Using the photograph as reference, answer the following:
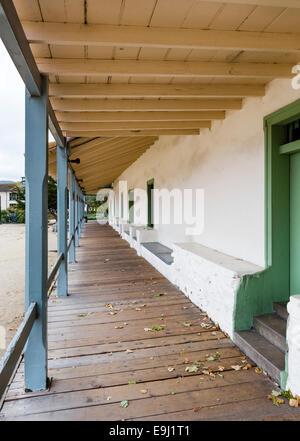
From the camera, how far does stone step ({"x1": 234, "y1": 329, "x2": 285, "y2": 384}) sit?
7.93 ft

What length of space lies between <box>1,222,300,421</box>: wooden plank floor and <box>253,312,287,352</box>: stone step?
323 mm

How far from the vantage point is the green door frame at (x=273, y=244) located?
3088 millimetres

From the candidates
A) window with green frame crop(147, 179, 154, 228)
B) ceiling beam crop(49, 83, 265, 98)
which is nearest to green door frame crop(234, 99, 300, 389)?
ceiling beam crop(49, 83, 265, 98)

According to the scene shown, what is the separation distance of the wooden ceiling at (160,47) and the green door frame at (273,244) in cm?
66

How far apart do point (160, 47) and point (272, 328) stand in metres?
2.67

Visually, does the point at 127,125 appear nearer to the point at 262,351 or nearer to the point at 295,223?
the point at 295,223

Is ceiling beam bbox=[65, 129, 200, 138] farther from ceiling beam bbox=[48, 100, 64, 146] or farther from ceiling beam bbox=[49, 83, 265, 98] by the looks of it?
ceiling beam bbox=[49, 83, 265, 98]

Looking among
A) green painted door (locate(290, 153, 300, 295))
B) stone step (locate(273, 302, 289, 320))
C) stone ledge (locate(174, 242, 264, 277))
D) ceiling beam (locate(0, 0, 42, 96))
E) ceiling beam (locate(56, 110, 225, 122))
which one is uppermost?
ceiling beam (locate(56, 110, 225, 122))

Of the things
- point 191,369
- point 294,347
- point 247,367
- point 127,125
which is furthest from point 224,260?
point 127,125

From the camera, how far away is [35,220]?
7.63ft

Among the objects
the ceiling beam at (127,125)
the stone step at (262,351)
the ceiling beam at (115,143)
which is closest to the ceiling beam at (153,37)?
the ceiling beam at (127,125)

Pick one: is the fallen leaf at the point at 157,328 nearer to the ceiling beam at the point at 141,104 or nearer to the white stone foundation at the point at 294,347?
the white stone foundation at the point at 294,347

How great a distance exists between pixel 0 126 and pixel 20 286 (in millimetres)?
6591

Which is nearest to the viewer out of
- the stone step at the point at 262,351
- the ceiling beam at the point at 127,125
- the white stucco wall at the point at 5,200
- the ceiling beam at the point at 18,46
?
the ceiling beam at the point at 18,46
